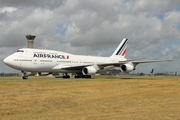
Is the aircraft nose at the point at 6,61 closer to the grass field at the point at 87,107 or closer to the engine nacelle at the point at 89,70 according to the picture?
the engine nacelle at the point at 89,70

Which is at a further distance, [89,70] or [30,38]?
[30,38]

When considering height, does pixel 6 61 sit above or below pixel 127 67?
above

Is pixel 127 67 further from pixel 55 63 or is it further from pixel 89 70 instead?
pixel 55 63

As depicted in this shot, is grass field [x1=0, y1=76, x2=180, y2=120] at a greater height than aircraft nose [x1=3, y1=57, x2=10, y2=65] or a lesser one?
lesser

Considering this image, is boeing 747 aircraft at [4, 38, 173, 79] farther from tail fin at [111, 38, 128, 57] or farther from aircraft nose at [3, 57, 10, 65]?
tail fin at [111, 38, 128, 57]

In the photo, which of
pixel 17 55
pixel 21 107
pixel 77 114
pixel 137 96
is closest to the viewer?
pixel 77 114

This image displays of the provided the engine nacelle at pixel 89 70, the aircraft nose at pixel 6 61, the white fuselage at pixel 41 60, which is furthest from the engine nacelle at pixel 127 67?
the aircraft nose at pixel 6 61

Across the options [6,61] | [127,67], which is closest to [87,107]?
[6,61]

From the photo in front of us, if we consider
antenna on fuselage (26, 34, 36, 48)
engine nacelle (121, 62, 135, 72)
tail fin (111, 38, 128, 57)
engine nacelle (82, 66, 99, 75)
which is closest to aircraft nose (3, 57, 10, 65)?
engine nacelle (82, 66, 99, 75)

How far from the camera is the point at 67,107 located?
13.2 meters

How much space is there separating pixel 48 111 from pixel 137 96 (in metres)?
6.89

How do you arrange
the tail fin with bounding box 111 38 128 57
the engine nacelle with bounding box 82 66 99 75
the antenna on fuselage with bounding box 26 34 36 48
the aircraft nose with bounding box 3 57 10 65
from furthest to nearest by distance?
the antenna on fuselage with bounding box 26 34 36 48
the tail fin with bounding box 111 38 128 57
the engine nacelle with bounding box 82 66 99 75
the aircraft nose with bounding box 3 57 10 65

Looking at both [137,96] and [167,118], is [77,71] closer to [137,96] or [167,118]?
[137,96]

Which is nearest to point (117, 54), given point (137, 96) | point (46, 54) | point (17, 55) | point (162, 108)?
point (46, 54)
